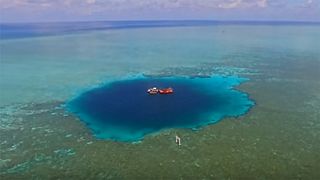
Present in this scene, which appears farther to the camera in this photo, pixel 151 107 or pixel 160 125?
pixel 151 107

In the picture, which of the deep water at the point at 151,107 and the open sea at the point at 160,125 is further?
the deep water at the point at 151,107

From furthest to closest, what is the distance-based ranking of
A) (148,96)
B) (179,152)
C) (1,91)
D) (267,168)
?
1. (1,91)
2. (148,96)
3. (179,152)
4. (267,168)

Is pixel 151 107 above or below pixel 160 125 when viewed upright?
above

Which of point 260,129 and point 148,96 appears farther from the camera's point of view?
point 148,96

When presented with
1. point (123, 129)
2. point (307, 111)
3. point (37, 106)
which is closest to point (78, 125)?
point (123, 129)

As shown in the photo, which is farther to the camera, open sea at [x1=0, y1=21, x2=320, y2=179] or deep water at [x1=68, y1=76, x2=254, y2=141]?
deep water at [x1=68, y1=76, x2=254, y2=141]

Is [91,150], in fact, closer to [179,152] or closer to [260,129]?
[179,152]

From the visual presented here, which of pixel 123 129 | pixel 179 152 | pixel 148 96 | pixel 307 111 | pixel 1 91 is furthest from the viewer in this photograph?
pixel 1 91

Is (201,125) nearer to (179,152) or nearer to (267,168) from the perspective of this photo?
(179,152)
